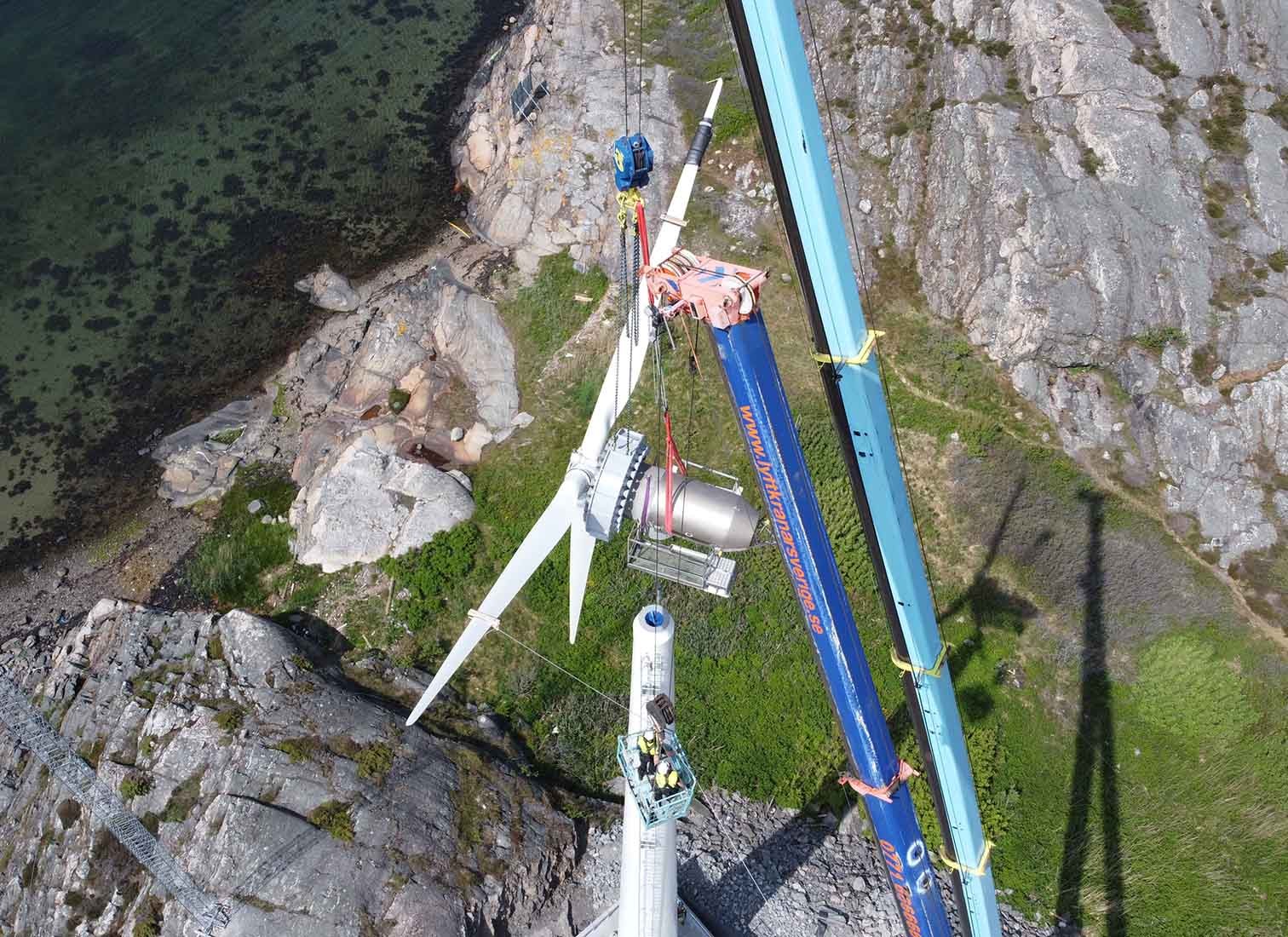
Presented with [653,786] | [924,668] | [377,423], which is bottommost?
[377,423]

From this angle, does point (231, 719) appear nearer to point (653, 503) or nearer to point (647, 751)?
point (647, 751)

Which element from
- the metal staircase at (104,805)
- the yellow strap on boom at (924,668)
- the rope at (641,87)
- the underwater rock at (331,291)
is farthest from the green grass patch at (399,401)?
the yellow strap on boom at (924,668)

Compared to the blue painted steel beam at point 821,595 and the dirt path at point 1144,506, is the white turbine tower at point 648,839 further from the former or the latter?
the dirt path at point 1144,506

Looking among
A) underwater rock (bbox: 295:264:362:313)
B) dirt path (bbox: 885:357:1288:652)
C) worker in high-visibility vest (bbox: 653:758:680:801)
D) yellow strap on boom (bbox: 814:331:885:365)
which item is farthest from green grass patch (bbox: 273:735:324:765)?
underwater rock (bbox: 295:264:362:313)

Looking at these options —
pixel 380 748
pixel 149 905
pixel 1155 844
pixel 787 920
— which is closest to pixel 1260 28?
pixel 1155 844

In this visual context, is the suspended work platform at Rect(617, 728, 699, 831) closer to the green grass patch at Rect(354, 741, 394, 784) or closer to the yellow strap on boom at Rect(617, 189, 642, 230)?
the yellow strap on boom at Rect(617, 189, 642, 230)

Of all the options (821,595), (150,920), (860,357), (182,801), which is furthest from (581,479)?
(150,920)

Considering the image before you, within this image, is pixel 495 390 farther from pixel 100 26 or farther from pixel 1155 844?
pixel 100 26
